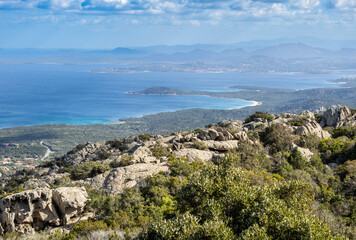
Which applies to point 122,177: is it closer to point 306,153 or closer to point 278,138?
point 278,138

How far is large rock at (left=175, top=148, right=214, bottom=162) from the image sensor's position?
26344 millimetres

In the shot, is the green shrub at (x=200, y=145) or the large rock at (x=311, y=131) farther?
the large rock at (x=311, y=131)

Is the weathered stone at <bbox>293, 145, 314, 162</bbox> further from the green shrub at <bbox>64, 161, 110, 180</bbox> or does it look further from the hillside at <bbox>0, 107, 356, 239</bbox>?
the green shrub at <bbox>64, 161, 110, 180</bbox>

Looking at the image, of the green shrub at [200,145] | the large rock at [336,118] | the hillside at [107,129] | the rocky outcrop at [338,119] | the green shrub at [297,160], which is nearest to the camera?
the green shrub at [297,160]

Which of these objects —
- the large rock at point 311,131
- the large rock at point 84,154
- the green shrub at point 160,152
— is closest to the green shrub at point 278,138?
the large rock at point 311,131

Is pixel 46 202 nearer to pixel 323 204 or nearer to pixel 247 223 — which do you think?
pixel 247 223

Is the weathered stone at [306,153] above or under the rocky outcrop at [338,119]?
under

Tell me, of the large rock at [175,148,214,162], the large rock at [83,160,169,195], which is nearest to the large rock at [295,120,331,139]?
the large rock at [175,148,214,162]

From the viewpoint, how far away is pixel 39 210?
16.5 m

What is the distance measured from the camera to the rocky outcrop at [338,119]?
140 ft

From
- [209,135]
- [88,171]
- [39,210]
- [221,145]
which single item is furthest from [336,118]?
[39,210]

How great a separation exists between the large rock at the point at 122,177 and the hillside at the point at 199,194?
2.7 inches

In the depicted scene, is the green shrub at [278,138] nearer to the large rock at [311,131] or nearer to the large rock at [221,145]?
the large rock at [311,131]

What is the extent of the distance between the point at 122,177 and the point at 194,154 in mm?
7274
